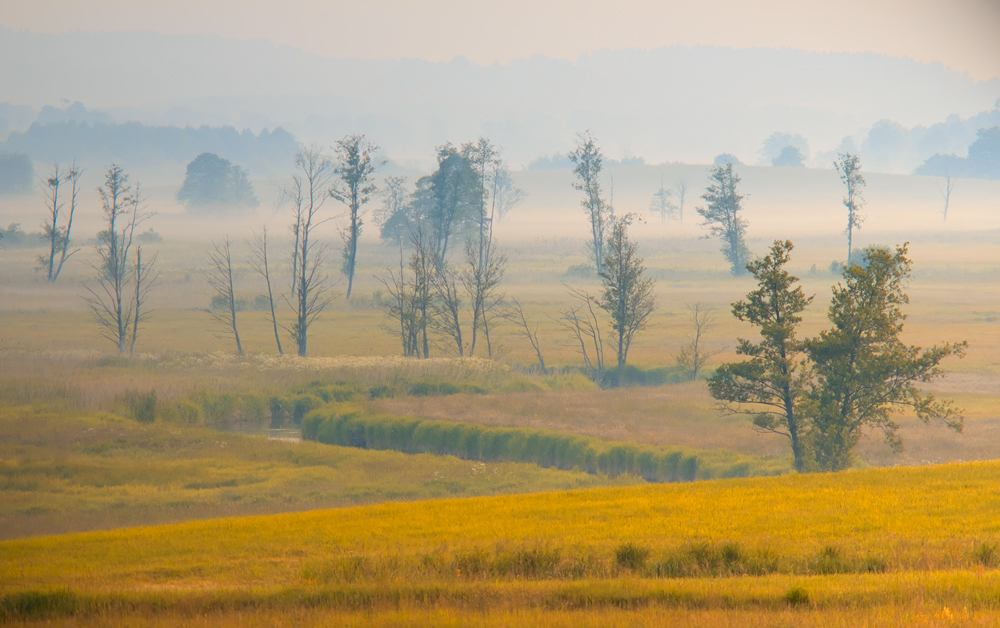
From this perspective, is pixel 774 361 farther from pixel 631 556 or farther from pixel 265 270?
pixel 265 270

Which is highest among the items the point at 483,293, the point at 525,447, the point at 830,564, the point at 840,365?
the point at 483,293

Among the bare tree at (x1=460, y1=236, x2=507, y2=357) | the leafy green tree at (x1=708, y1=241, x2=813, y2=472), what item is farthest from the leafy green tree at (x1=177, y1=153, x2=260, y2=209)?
the leafy green tree at (x1=708, y1=241, x2=813, y2=472)

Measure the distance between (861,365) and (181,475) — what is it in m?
23.2

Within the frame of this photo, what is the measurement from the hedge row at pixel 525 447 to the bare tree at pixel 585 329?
1495 centimetres

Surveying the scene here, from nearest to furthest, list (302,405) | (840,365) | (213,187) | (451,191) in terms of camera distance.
→ 1. (840,365)
2. (302,405)
3. (451,191)
4. (213,187)

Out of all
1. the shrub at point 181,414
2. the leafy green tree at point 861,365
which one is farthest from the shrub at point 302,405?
the leafy green tree at point 861,365

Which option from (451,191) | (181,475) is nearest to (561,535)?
(181,475)

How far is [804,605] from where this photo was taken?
10.2m

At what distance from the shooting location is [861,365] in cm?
2662

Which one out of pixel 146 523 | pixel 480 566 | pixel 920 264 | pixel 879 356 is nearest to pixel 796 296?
pixel 879 356

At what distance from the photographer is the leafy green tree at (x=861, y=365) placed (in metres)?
26.3

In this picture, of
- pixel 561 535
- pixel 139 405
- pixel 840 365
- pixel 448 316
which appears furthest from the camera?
pixel 448 316

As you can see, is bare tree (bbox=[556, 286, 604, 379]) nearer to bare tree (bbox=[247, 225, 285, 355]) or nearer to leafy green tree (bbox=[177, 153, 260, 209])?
bare tree (bbox=[247, 225, 285, 355])

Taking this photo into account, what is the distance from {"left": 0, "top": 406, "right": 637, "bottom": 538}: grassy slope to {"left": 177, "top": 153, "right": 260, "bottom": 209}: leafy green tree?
476ft
